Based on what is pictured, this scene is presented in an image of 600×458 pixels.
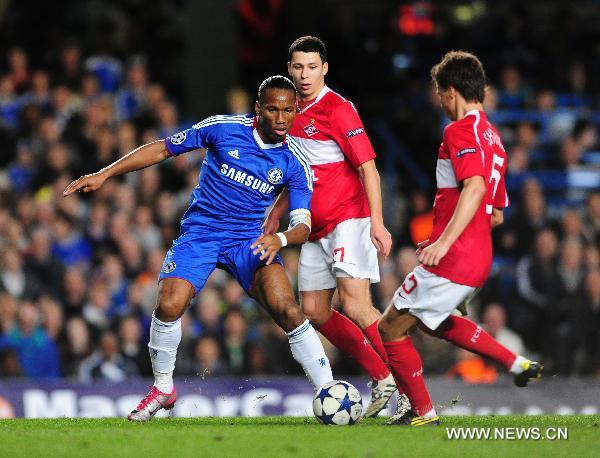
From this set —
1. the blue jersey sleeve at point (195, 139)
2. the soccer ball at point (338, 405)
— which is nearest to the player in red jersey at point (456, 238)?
the soccer ball at point (338, 405)

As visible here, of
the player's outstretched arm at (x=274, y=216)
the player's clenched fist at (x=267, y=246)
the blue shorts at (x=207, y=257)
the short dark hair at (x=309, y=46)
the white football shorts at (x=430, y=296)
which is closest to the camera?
the white football shorts at (x=430, y=296)

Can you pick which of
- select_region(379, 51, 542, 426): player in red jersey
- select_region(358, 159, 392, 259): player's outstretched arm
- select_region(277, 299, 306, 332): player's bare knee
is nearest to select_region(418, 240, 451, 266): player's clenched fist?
select_region(379, 51, 542, 426): player in red jersey

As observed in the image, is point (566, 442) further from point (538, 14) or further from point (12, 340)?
point (538, 14)

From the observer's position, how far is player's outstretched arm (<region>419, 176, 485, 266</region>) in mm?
7219

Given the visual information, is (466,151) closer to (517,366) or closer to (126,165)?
(517,366)

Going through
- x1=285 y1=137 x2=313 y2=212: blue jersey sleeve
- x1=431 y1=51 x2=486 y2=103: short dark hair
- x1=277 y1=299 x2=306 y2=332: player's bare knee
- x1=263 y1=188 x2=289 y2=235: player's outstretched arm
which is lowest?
x1=277 y1=299 x2=306 y2=332: player's bare knee

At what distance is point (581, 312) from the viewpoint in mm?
13211

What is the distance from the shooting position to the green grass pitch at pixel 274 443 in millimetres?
6500

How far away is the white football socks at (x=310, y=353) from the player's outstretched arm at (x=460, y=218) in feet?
3.54

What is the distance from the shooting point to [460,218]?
23.6ft

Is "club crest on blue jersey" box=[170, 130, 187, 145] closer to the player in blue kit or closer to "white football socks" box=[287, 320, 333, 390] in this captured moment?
the player in blue kit

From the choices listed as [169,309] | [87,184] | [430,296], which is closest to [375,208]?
[430,296]

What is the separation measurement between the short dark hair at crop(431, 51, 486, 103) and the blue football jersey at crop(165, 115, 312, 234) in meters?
1.19

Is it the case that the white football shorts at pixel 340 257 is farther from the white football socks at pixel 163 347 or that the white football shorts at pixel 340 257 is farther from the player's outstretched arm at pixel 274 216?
the white football socks at pixel 163 347
